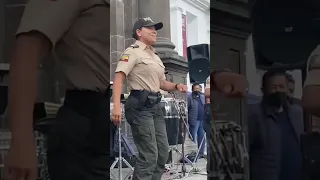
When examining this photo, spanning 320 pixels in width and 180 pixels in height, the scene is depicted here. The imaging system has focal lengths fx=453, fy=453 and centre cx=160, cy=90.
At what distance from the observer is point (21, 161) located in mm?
758

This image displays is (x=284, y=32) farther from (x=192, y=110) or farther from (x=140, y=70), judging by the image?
(x=192, y=110)

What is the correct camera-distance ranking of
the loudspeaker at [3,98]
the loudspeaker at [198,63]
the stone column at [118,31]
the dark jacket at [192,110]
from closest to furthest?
the loudspeaker at [3,98]
the loudspeaker at [198,63]
the dark jacket at [192,110]
the stone column at [118,31]

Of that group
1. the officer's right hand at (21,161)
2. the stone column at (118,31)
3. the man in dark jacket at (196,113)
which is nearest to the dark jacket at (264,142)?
the officer's right hand at (21,161)

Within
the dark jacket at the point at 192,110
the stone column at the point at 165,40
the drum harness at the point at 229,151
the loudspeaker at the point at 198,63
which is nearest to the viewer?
the drum harness at the point at 229,151

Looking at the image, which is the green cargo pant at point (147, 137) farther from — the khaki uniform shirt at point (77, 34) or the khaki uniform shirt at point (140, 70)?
the khaki uniform shirt at point (77, 34)

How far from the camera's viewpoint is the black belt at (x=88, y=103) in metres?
0.82

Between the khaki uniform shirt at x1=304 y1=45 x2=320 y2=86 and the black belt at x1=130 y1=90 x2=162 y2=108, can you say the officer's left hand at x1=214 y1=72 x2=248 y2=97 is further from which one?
the black belt at x1=130 y1=90 x2=162 y2=108

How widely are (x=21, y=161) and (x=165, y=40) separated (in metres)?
4.32

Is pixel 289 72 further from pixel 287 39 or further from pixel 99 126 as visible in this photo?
pixel 99 126

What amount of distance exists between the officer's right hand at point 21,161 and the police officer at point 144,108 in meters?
1.60

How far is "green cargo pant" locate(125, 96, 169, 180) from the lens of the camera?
2439 millimetres

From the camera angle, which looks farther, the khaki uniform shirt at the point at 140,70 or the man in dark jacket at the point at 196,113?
the man in dark jacket at the point at 196,113

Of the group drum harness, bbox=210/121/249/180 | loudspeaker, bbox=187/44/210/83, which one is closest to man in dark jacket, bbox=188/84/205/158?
loudspeaker, bbox=187/44/210/83

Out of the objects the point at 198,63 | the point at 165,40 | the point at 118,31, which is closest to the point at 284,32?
the point at 198,63
